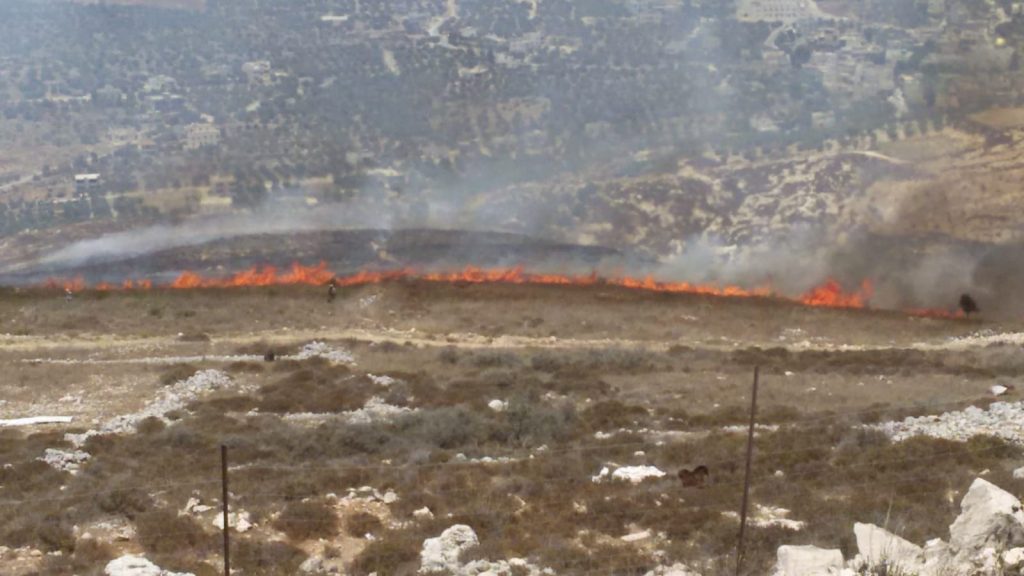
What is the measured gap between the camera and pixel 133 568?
62.7 feet

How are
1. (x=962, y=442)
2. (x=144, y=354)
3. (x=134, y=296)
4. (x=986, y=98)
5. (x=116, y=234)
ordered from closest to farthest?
1. (x=962, y=442)
2. (x=144, y=354)
3. (x=134, y=296)
4. (x=116, y=234)
5. (x=986, y=98)

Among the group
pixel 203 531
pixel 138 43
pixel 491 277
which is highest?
pixel 138 43

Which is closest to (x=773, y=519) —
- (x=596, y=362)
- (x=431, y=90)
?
(x=596, y=362)

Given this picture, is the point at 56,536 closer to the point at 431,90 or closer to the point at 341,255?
the point at 341,255

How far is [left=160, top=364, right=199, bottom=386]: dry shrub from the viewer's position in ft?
131

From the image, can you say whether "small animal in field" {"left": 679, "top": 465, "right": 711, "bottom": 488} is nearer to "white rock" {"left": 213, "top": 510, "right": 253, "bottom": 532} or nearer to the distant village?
"white rock" {"left": 213, "top": 510, "right": 253, "bottom": 532}

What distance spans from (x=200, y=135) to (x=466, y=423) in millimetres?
57938

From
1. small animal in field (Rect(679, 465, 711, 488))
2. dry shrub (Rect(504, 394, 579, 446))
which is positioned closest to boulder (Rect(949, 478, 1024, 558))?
small animal in field (Rect(679, 465, 711, 488))

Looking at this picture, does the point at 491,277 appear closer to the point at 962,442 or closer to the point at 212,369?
the point at 212,369

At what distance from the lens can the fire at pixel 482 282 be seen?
190ft

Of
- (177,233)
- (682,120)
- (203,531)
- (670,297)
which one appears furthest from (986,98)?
(203,531)

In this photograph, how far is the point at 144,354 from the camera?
45.4m

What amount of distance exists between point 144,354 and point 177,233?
25464 millimetres

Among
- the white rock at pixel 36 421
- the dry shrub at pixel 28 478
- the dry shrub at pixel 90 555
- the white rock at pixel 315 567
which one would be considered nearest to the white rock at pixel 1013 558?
the white rock at pixel 315 567
